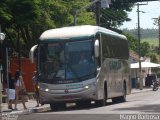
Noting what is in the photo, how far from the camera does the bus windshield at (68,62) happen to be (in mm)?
26781

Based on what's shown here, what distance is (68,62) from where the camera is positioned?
26.8 meters

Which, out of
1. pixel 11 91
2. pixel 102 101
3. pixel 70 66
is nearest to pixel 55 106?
pixel 102 101

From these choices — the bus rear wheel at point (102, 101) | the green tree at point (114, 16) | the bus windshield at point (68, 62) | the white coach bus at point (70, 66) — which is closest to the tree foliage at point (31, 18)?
the white coach bus at point (70, 66)

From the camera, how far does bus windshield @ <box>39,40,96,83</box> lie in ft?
87.9

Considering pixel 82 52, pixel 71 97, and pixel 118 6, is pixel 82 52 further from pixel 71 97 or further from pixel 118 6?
pixel 118 6

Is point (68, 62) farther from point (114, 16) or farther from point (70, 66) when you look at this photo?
point (114, 16)

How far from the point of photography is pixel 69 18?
4759 cm

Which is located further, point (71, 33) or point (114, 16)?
point (114, 16)

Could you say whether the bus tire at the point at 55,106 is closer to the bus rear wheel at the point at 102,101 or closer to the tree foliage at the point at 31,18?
the bus rear wheel at the point at 102,101

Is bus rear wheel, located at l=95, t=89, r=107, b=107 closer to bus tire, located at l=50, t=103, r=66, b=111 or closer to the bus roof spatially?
bus tire, located at l=50, t=103, r=66, b=111

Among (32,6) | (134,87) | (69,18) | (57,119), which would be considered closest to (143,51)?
(134,87)

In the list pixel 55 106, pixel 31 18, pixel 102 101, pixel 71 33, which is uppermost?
pixel 31 18

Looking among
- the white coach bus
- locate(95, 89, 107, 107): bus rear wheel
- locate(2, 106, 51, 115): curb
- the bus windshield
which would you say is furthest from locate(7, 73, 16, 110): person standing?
locate(95, 89, 107, 107): bus rear wheel

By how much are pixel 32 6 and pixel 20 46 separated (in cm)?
971
